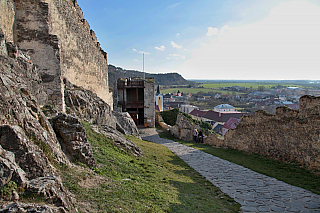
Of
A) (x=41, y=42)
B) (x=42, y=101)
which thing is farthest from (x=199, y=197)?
(x=41, y=42)

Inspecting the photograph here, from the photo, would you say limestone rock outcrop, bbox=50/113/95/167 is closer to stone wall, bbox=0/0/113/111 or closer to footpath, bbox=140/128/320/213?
stone wall, bbox=0/0/113/111

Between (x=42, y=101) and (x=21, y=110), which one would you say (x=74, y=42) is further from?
(x=21, y=110)

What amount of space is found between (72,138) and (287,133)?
9748 mm

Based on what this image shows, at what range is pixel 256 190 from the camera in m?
7.24

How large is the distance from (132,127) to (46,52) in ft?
34.4

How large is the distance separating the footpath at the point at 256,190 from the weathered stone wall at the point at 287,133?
7.54ft

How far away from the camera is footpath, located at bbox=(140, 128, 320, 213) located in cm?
593

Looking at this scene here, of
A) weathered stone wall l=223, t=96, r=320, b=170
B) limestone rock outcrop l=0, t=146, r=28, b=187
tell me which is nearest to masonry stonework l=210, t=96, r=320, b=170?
weathered stone wall l=223, t=96, r=320, b=170

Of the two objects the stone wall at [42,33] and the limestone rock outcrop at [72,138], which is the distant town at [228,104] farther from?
the limestone rock outcrop at [72,138]

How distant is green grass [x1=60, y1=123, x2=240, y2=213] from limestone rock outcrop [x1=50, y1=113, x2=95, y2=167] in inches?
17.7

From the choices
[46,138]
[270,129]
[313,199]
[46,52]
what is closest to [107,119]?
[46,52]

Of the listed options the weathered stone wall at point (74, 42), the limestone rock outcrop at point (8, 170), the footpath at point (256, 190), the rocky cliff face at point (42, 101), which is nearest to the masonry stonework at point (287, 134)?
the footpath at point (256, 190)

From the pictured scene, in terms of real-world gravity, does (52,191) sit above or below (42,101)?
below

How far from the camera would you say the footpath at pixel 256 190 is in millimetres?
5934
